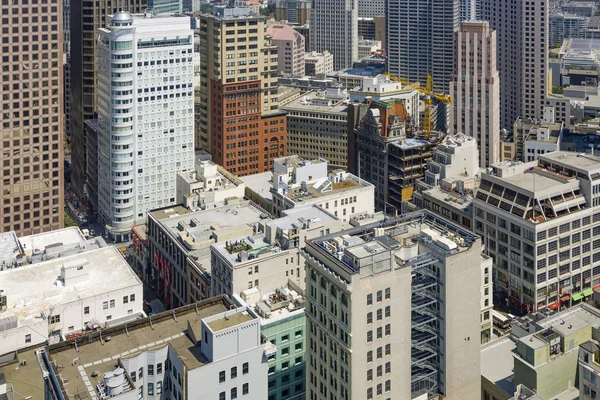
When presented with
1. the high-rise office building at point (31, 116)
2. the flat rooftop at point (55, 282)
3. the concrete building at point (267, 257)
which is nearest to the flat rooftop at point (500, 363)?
the concrete building at point (267, 257)

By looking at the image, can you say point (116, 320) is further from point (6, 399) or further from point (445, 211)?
point (445, 211)

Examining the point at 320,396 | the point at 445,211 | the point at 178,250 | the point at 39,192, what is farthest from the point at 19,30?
the point at 320,396

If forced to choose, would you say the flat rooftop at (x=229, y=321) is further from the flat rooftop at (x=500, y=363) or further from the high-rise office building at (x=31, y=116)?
the high-rise office building at (x=31, y=116)

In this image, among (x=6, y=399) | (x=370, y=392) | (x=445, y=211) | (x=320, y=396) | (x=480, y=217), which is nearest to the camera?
(x=6, y=399)

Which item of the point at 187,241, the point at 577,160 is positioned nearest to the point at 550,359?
the point at 577,160

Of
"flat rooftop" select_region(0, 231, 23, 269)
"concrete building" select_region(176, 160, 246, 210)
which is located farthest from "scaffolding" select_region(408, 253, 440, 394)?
"concrete building" select_region(176, 160, 246, 210)

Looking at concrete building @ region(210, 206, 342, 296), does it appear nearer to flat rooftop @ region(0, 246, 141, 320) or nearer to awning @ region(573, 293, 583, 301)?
flat rooftop @ region(0, 246, 141, 320)
